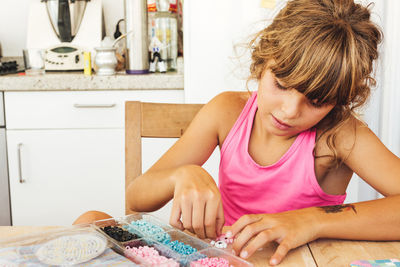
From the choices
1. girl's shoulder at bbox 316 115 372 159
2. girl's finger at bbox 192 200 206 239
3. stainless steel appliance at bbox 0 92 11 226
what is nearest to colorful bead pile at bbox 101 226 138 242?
girl's finger at bbox 192 200 206 239

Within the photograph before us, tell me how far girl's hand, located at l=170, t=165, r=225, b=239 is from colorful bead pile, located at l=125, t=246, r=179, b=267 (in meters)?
0.11

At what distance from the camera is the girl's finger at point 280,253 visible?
0.69m

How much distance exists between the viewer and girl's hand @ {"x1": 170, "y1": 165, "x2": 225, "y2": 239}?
74cm

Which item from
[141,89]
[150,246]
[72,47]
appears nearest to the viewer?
[150,246]

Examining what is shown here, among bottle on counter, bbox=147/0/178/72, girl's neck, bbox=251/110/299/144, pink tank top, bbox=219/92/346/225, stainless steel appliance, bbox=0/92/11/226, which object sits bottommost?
stainless steel appliance, bbox=0/92/11/226

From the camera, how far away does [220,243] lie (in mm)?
730

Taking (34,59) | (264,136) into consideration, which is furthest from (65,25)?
(264,136)

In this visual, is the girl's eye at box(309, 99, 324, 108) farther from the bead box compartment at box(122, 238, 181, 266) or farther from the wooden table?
the bead box compartment at box(122, 238, 181, 266)

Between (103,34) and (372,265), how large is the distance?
2064 millimetres

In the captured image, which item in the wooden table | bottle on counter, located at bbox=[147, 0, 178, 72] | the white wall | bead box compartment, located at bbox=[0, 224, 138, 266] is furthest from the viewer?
the white wall

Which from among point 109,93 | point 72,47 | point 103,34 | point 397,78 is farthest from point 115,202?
point 397,78

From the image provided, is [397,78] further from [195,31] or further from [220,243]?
[220,243]

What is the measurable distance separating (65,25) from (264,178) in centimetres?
148

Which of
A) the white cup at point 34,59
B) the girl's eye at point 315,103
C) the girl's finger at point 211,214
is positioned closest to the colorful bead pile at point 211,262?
the girl's finger at point 211,214
